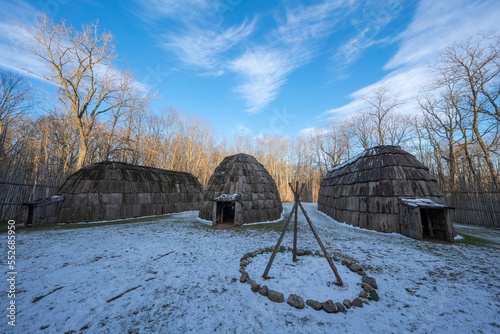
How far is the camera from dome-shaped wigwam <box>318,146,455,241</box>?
9609 mm

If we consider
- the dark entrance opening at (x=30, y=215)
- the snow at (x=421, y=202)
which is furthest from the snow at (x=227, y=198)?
the dark entrance opening at (x=30, y=215)

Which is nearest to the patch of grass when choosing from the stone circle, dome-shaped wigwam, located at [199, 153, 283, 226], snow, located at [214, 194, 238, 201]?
the stone circle

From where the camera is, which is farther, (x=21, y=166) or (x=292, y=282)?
(x=21, y=166)

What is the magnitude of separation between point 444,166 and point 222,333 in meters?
32.7

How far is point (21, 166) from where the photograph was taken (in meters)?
11.4

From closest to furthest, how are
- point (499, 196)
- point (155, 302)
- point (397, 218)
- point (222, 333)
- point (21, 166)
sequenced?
point (222, 333) → point (155, 302) → point (397, 218) → point (21, 166) → point (499, 196)

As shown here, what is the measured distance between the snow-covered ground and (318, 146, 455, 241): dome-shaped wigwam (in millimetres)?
1837

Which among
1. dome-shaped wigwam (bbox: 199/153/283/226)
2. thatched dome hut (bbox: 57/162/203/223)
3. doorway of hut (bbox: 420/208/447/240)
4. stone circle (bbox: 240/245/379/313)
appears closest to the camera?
stone circle (bbox: 240/245/379/313)

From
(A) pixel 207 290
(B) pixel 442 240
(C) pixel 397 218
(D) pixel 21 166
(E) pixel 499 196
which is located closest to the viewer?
(A) pixel 207 290

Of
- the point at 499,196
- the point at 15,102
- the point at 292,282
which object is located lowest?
the point at 292,282

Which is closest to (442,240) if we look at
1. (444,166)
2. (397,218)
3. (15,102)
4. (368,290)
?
(397,218)

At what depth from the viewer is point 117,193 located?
13.9 meters

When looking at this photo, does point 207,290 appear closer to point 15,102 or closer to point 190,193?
point 190,193

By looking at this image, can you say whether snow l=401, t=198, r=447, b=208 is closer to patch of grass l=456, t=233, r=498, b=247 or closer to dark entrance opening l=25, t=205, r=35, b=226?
patch of grass l=456, t=233, r=498, b=247
